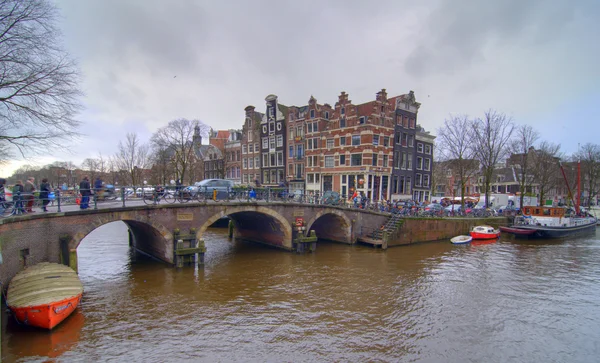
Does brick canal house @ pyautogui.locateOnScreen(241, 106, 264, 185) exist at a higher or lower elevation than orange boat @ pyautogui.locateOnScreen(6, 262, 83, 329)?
higher

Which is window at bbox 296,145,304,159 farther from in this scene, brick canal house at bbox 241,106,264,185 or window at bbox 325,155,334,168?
brick canal house at bbox 241,106,264,185

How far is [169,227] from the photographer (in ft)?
62.5

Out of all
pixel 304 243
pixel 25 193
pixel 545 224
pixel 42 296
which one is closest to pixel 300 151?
pixel 304 243

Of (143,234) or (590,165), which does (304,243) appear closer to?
(143,234)

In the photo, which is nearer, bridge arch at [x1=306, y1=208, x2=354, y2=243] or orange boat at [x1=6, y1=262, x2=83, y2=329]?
orange boat at [x1=6, y1=262, x2=83, y2=329]

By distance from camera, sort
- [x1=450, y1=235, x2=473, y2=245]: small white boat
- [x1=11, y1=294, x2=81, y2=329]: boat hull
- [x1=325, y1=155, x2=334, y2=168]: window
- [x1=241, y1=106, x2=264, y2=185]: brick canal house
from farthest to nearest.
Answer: [x1=241, y1=106, x2=264, y2=185]: brick canal house → [x1=325, y1=155, x2=334, y2=168]: window → [x1=450, y1=235, x2=473, y2=245]: small white boat → [x1=11, y1=294, x2=81, y2=329]: boat hull

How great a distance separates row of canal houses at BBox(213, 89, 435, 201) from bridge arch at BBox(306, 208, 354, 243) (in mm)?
7593

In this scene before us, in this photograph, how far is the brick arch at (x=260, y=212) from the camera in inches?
802

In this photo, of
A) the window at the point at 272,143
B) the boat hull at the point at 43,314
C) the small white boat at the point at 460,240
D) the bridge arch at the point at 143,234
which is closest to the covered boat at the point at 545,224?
the small white boat at the point at 460,240

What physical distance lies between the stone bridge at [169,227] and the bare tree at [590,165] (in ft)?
163

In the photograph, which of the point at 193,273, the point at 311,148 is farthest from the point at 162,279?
the point at 311,148

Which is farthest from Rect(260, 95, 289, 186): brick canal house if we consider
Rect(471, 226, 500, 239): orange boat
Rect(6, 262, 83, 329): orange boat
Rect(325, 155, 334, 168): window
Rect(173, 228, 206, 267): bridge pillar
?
Rect(6, 262, 83, 329): orange boat

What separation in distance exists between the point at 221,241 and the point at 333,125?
70.8ft

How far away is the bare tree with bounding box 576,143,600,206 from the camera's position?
5422cm
